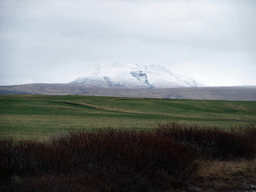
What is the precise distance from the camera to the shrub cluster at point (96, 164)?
888 centimetres

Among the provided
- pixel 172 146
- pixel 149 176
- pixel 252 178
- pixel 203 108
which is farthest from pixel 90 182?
pixel 203 108

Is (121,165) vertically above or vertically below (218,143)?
above

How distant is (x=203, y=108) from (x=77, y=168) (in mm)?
53030

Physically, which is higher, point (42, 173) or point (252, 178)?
point (42, 173)

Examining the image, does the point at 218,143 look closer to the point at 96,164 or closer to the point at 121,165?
the point at 121,165

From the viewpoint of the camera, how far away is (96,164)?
10.6 metres

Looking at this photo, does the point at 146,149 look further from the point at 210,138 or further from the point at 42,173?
the point at 210,138

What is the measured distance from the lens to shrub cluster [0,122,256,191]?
8.88 metres

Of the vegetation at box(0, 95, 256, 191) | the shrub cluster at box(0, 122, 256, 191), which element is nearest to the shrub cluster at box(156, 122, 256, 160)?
the vegetation at box(0, 95, 256, 191)

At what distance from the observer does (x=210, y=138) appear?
16.5 m

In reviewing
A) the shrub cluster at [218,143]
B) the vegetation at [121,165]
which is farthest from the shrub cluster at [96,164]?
the shrub cluster at [218,143]

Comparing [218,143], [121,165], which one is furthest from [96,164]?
[218,143]

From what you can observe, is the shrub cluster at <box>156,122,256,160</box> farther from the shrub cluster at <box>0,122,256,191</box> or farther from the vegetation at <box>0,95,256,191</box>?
the shrub cluster at <box>0,122,256,191</box>

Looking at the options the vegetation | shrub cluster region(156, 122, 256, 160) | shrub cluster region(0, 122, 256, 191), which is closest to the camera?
shrub cluster region(0, 122, 256, 191)
